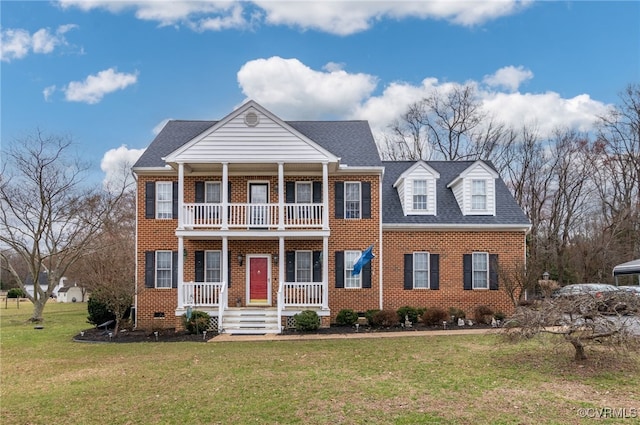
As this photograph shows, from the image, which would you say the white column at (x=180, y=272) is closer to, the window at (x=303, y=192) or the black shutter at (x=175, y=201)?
the black shutter at (x=175, y=201)

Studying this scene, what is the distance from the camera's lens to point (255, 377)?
9297mm

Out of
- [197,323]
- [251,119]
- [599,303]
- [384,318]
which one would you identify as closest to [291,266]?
[384,318]

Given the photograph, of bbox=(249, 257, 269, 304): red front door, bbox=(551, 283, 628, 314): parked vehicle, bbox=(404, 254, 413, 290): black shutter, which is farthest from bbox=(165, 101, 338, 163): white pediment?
bbox=(551, 283, 628, 314): parked vehicle

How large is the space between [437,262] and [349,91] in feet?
38.8

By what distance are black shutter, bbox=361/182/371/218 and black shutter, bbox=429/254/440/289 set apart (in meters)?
3.06

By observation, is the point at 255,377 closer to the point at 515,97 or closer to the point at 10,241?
the point at 10,241

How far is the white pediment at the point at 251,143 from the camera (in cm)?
1673

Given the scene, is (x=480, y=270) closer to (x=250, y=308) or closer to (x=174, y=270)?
(x=250, y=308)

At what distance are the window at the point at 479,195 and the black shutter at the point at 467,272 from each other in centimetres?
210

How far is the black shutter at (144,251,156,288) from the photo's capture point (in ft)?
58.1

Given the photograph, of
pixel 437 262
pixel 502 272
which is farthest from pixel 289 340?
pixel 502 272

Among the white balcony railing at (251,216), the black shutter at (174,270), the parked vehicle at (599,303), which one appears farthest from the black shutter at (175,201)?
the parked vehicle at (599,303)

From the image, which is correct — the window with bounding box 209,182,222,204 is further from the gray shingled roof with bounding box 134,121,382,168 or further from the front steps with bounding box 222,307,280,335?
the front steps with bounding box 222,307,280,335

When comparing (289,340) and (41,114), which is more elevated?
(41,114)
